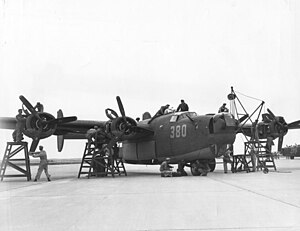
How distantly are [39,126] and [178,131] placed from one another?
7.12 metres

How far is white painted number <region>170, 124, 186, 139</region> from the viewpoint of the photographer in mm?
19625

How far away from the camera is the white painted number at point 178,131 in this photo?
19625 millimetres

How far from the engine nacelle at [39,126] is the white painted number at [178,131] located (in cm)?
623

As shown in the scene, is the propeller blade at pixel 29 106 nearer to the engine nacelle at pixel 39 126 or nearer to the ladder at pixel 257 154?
the engine nacelle at pixel 39 126

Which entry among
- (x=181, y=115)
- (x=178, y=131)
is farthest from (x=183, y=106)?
(x=178, y=131)

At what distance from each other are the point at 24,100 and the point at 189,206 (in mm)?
12073

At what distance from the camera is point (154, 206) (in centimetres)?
813

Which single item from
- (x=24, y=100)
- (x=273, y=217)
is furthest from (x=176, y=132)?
(x=273, y=217)

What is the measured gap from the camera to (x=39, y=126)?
18.1 metres

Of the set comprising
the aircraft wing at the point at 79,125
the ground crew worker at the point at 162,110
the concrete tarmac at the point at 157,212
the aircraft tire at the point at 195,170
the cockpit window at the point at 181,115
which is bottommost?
the aircraft tire at the point at 195,170

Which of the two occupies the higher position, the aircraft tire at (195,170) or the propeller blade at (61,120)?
the propeller blade at (61,120)

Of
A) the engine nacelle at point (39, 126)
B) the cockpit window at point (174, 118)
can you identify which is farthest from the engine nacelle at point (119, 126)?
the engine nacelle at point (39, 126)

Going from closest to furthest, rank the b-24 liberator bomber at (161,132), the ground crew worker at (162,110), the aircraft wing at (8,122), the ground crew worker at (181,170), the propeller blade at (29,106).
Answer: the propeller blade at (29,106)
the b-24 liberator bomber at (161,132)
the ground crew worker at (181,170)
the aircraft wing at (8,122)
the ground crew worker at (162,110)

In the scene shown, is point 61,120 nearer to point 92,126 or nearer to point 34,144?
point 34,144
